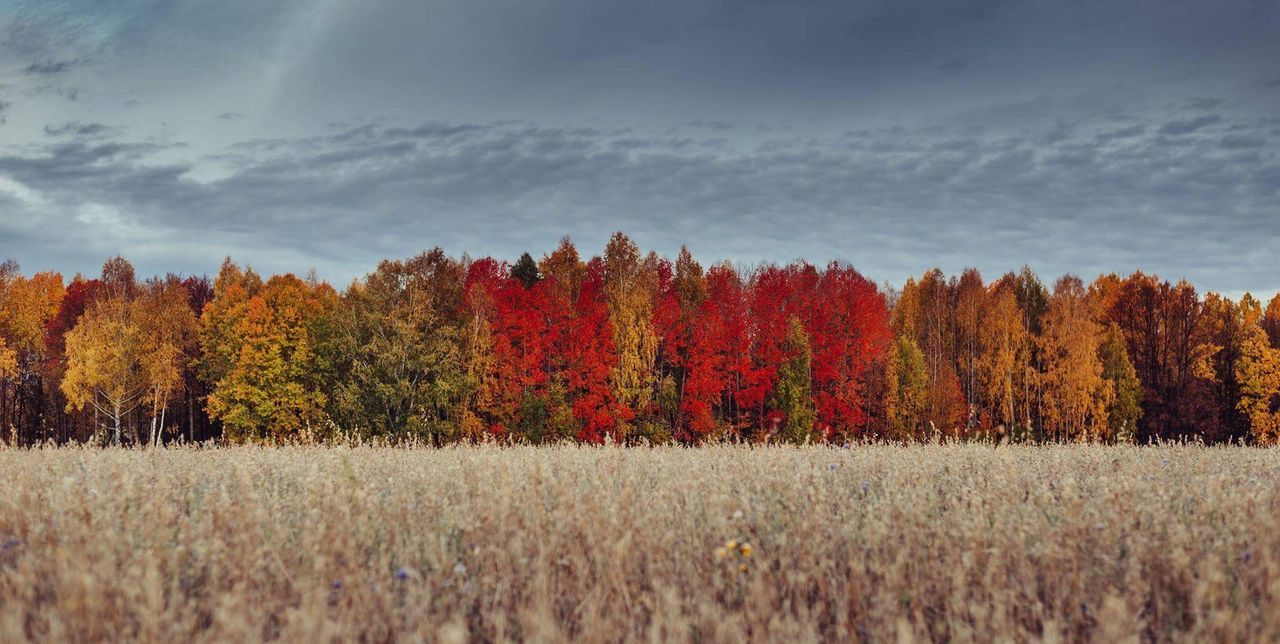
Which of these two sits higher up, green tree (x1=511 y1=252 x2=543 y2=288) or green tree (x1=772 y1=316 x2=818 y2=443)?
green tree (x1=511 y1=252 x2=543 y2=288)

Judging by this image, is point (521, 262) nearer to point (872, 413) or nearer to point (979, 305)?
point (872, 413)

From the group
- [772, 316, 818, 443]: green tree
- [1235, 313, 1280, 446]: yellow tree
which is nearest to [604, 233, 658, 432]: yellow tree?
[772, 316, 818, 443]: green tree

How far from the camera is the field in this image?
14.0 feet

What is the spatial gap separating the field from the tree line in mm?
22815

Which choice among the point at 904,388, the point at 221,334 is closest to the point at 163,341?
the point at 221,334

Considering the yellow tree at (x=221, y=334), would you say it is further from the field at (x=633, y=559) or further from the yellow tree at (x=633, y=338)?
the field at (x=633, y=559)

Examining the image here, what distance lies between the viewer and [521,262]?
143 feet

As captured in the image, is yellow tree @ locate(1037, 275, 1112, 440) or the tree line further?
yellow tree @ locate(1037, 275, 1112, 440)

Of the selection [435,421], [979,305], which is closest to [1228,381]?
[979,305]

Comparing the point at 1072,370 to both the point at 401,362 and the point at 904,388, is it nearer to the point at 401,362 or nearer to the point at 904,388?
the point at 904,388

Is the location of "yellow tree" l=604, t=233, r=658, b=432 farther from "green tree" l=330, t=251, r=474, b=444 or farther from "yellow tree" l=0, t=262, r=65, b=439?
"yellow tree" l=0, t=262, r=65, b=439

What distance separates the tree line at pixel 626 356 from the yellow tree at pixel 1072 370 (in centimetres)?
12

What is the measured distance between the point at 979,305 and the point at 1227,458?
43379 millimetres

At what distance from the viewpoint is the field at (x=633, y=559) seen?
4277 millimetres
